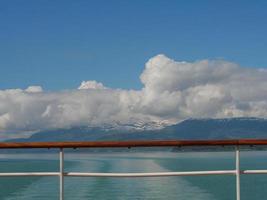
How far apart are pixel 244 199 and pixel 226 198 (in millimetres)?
1110

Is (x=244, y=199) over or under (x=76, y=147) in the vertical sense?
under

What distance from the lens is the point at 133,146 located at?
156 inches

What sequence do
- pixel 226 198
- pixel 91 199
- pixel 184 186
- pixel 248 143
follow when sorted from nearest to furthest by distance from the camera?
pixel 248 143 < pixel 91 199 < pixel 226 198 < pixel 184 186

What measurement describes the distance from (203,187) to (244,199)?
424cm

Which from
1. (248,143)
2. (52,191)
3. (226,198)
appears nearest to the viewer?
(248,143)

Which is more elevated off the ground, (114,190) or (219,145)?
(219,145)

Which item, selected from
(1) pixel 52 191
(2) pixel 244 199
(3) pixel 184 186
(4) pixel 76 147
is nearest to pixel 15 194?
(1) pixel 52 191

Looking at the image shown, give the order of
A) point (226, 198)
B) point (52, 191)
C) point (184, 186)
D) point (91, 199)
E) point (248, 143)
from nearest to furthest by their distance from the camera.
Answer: point (248, 143), point (91, 199), point (52, 191), point (226, 198), point (184, 186)

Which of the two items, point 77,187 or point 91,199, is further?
point 77,187

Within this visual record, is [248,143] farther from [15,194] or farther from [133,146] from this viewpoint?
[15,194]

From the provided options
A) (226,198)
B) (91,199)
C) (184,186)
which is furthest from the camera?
(184,186)

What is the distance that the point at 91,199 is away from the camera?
26.7m

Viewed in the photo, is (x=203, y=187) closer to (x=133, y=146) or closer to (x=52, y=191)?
(x=52, y=191)

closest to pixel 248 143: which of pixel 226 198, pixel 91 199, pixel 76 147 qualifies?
pixel 76 147
